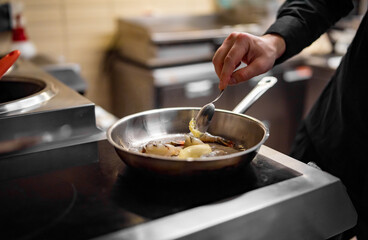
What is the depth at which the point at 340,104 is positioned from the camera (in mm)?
1264

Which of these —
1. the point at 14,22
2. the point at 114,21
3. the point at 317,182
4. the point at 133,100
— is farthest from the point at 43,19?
the point at 317,182

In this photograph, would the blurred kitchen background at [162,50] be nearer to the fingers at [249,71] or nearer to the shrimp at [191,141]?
the fingers at [249,71]

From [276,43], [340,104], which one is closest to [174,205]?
[276,43]

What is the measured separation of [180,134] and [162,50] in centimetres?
174

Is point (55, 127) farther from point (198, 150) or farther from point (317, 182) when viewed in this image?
point (317, 182)

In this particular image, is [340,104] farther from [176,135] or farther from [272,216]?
[272,216]

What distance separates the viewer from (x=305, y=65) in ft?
10.1

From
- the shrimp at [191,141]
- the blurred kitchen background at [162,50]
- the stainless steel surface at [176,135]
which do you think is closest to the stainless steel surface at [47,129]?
the stainless steel surface at [176,135]

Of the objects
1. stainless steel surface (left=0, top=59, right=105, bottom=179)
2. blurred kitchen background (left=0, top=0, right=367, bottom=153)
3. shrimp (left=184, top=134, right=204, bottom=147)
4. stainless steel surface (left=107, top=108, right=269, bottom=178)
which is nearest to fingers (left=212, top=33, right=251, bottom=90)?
stainless steel surface (left=107, top=108, right=269, bottom=178)

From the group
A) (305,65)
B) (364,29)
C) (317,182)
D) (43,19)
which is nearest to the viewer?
(317,182)

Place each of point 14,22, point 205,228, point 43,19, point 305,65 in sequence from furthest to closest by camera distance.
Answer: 1. point 305,65
2. point 43,19
3. point 14,22
4. point 205,228

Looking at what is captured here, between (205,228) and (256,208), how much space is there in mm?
102

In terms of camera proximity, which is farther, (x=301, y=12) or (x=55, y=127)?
(x=301, y=12)

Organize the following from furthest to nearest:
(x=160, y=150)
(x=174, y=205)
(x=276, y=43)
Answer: (x=276, y=43) → (x=160, y=150) → (x=174, y=205)
